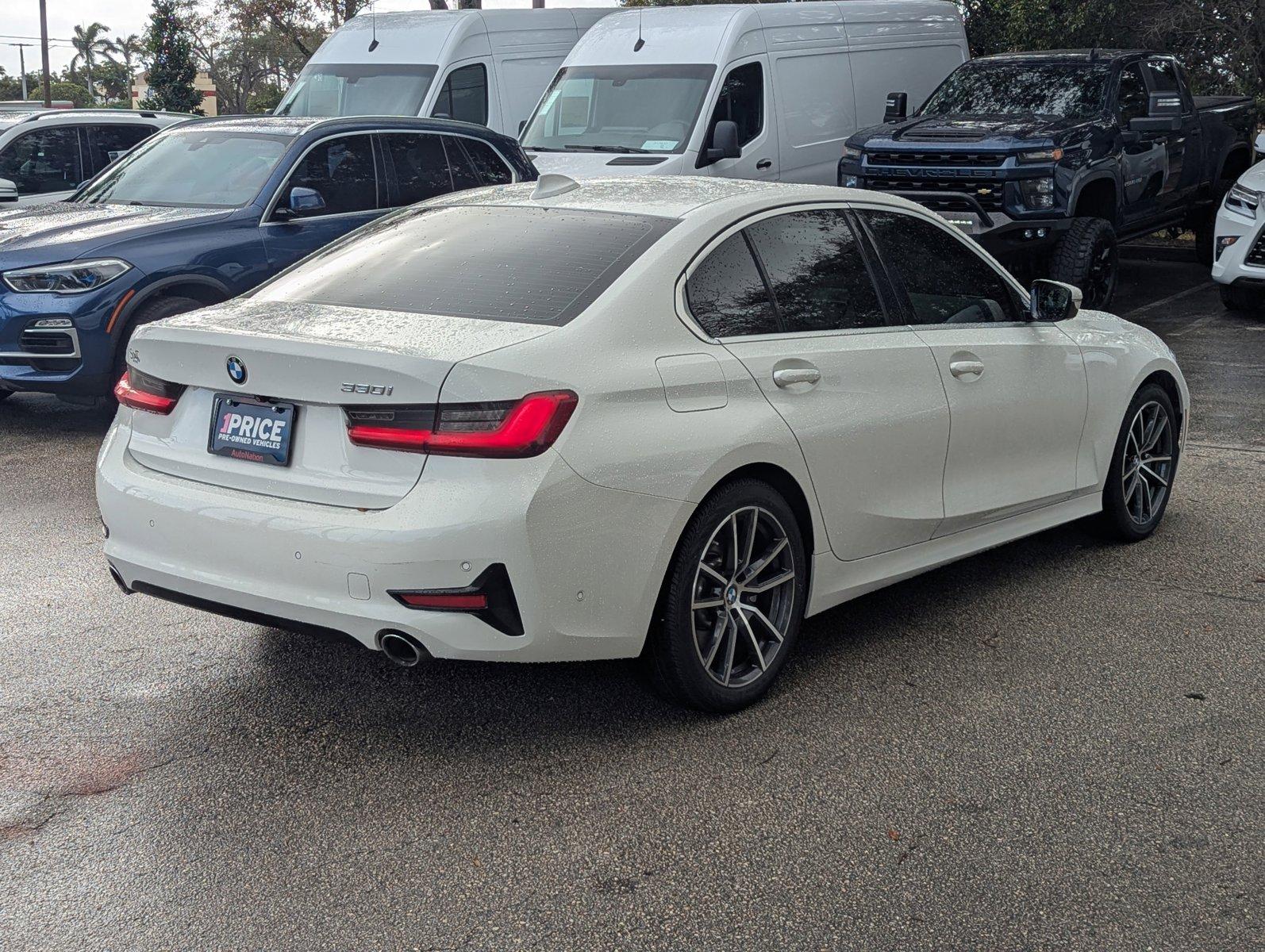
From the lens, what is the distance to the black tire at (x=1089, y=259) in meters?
11.4

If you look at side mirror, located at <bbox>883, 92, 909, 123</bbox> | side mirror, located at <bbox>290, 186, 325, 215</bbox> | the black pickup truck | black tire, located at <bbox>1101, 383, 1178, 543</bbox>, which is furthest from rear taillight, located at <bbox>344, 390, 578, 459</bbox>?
side mirror, located at <bbox>883, 92, 909, 123</bbox>

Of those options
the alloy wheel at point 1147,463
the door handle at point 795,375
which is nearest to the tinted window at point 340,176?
the alloy wheel at point 1147,463

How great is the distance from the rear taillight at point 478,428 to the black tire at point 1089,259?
27.6 ft

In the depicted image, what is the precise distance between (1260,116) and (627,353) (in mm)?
15530

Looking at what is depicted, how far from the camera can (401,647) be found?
3773 mm

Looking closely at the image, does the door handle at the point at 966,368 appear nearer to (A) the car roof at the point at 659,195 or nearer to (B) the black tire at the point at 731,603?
(A) the car roof at the point at 659,195

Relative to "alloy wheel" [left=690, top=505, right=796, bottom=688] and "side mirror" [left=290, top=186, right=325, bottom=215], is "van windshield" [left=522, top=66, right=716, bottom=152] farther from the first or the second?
"alloy wheel" [left=690, top=505, right=796, bottom=688]

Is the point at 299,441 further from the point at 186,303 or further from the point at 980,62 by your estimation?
the point at 980,62

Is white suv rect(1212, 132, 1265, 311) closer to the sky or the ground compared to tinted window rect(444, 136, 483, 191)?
closer to the ground

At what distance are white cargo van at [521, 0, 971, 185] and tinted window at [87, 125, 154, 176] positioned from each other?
365 centimetres

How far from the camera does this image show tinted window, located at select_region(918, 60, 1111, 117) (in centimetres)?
1230

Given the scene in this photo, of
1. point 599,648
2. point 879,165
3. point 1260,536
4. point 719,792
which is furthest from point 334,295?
point 879,165

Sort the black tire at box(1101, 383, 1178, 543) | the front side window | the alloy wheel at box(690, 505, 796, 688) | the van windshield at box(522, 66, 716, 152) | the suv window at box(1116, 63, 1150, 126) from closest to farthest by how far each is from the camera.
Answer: the alloy wheel at box(690, 505, 796, 688)
the black tire at box(1101, 383, 1178, 543)
the front side window
the van windshield at box(522, 66, 716, 152)
the suv window at box(1116, 63, 1150, 126)

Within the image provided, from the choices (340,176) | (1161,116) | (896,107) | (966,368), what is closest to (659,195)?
(966,368)
